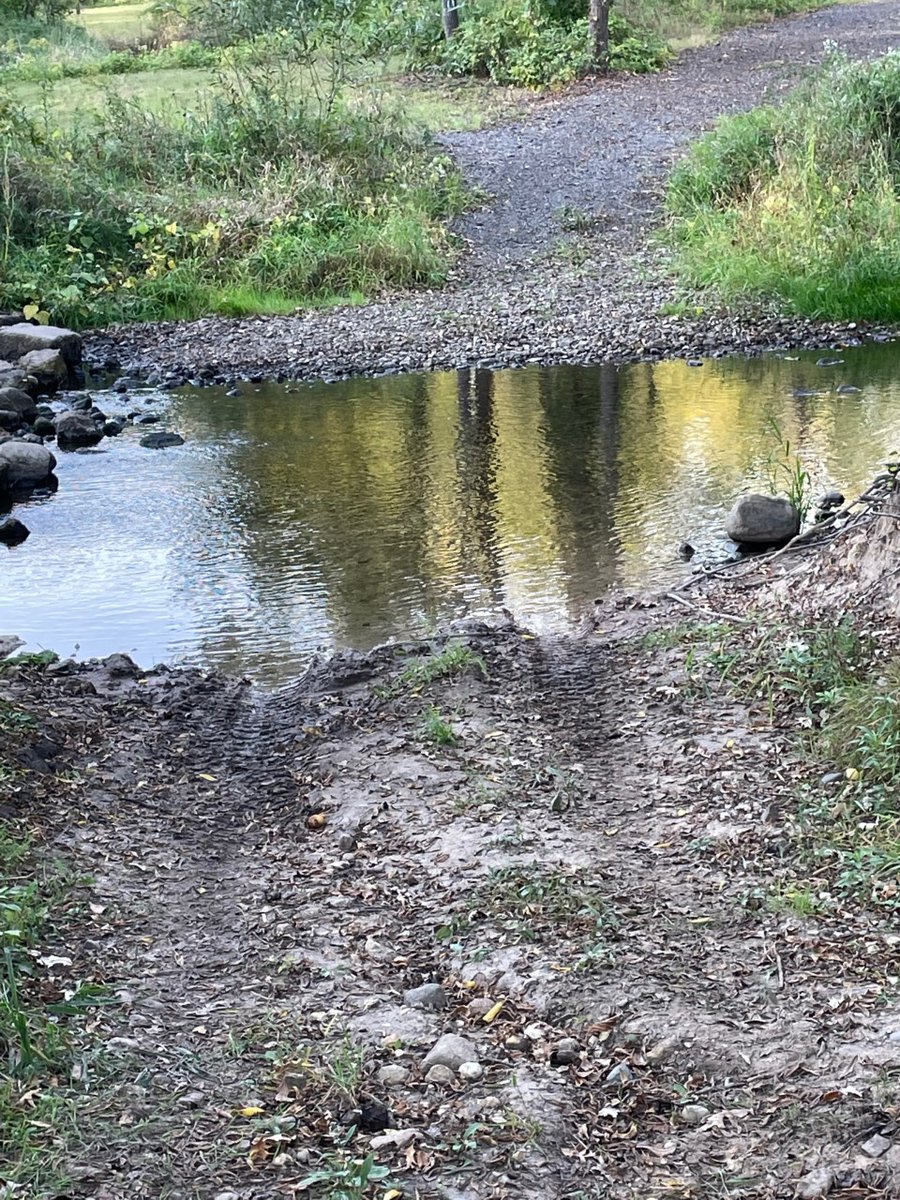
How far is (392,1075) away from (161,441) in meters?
8.45

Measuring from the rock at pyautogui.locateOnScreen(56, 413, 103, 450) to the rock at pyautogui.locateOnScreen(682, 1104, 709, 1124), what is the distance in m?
9.21

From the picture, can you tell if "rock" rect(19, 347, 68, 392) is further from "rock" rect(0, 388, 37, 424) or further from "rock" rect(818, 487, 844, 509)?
"rock" rect(818, 487, 844, 509)

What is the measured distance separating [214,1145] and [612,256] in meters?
13.6

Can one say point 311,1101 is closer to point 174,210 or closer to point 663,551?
point 663,551

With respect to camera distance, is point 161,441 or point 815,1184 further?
point 161,441

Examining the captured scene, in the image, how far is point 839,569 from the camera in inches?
235

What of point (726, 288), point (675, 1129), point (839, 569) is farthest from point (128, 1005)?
point (726, 288)

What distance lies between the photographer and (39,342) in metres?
13.7

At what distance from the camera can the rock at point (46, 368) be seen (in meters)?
13.2

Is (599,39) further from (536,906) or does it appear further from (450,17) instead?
(536,906)

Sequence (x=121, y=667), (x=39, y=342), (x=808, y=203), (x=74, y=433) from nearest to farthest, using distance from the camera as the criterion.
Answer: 1. (x=121, y=667)
2. (x=74, y=433)
3. (x=39, y=342)
4. (x=808, y=203)

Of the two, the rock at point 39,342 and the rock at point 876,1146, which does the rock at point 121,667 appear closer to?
the rock at point 876,1146

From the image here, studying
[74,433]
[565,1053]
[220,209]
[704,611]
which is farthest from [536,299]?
[565,1053]

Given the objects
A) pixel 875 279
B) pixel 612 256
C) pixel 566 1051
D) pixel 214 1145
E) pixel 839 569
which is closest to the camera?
pixel 214 1145
